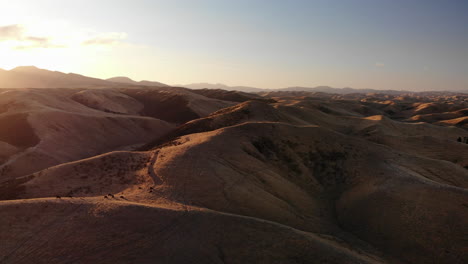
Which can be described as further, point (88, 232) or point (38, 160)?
point (38, 160)

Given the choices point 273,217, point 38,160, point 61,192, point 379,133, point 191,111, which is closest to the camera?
point 273,217

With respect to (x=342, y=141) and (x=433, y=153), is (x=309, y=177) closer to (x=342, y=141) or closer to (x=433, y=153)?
(x=342, y=141)

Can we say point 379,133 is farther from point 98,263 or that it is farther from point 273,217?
point 98,263

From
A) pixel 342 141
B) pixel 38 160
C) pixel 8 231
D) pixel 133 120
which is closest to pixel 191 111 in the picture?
pixel 133 120

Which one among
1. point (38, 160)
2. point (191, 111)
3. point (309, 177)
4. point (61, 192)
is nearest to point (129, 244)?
point (61, 192)

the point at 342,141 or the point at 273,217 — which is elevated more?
the point at 342,141

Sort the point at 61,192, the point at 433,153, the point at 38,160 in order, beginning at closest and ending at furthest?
the point at 61,192 < the point at 38,160 < the point at 433,153
